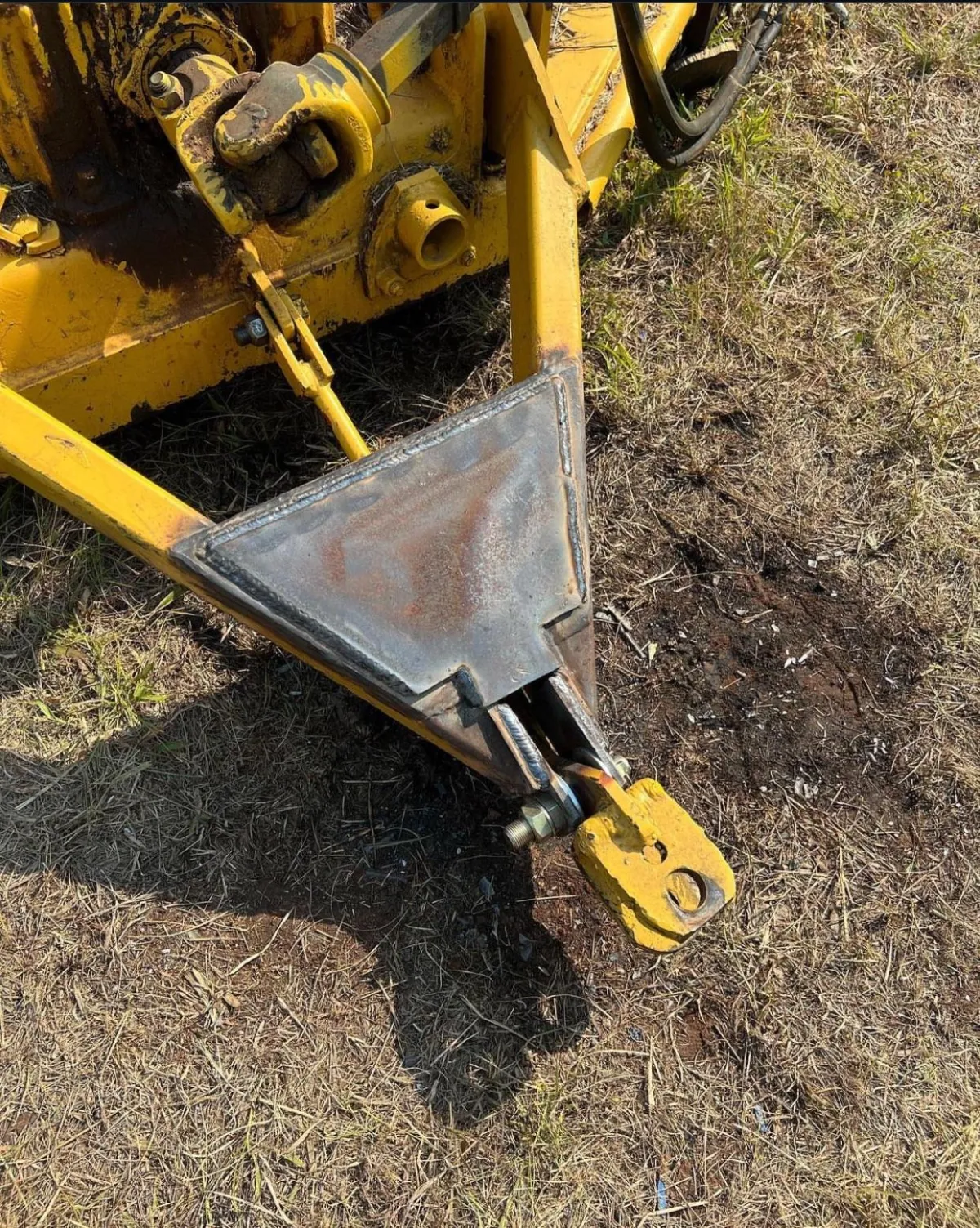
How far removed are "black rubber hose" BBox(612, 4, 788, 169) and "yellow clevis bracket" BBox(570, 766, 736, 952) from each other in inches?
64.6

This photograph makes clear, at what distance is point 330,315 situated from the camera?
224 centimetres

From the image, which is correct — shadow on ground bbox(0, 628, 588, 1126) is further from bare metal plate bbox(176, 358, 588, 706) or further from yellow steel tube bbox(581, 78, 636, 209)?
yellow steel tube bbox(581, 78, 636, 209)

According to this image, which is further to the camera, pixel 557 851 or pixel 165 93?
pixel 557 851

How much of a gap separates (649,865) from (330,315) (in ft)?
4.60

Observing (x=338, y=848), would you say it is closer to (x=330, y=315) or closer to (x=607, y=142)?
(x=330, y=315)

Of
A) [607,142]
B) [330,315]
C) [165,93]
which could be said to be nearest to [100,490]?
[165,93]

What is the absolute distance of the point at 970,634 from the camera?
7.72ft

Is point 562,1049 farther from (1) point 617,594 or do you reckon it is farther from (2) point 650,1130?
(1) point 617,594

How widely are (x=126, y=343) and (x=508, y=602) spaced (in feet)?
3.29

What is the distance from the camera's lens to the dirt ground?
1.87 m

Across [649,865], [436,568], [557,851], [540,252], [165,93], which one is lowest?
[557,851]

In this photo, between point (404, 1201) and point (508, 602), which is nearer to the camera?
point (508, 602)

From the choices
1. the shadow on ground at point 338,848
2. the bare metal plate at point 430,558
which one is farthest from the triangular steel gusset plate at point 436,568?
the shadow on ground at point 338,848

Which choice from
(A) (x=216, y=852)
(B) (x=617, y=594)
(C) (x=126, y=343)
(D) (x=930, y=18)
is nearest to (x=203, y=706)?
(A) (x=216, y=852)
